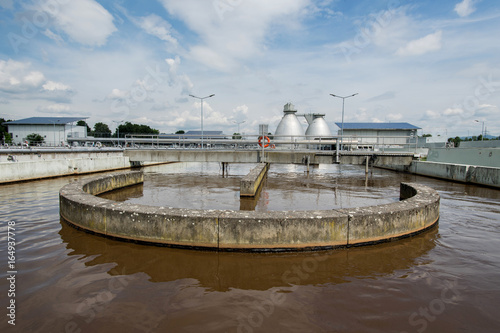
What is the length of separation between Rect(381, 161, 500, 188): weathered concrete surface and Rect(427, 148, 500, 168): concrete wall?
2.49 m

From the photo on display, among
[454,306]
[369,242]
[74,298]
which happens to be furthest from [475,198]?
[74,298]

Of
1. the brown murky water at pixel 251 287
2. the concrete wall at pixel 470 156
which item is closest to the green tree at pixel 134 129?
the concrete wall at pixel 470 156

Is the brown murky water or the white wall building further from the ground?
the white wall building

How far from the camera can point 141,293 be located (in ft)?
14.5

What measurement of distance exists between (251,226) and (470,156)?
26210 mm

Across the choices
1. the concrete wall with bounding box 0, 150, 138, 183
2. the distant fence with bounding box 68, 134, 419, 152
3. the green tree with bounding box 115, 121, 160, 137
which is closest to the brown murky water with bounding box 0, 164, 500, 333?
the concrete wall with bounding box 0, 150, 138, 183

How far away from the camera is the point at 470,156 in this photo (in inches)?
924

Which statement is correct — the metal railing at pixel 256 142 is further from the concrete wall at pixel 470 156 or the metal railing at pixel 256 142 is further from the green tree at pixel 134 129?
the green tree at pixel 134 129

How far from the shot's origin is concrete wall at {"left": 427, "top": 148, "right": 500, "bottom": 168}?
20239 millimetres

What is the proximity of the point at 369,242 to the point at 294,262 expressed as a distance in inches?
91.4

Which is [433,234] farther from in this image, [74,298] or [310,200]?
[74,298]

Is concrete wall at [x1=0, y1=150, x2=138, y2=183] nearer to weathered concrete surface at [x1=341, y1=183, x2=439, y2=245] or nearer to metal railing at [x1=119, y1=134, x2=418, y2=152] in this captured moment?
metal railing at [x1=119, y1=134, x2=418, y2=152]

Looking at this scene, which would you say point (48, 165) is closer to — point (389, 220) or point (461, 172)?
point (389, 220)

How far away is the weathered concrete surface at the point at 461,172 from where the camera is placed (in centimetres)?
1733
